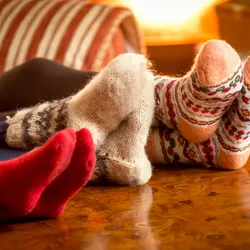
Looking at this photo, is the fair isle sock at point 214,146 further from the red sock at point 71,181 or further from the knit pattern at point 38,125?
the red sock at point 71,181

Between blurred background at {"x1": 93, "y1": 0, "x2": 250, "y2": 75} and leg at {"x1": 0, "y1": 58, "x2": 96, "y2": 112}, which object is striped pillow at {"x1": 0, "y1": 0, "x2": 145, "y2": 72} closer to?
leg at {"x1": 0, "y1": 58, "x2": 96, "y2": 112}

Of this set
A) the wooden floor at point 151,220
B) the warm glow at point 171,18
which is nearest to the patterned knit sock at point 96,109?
the wooden floor at point 151,220

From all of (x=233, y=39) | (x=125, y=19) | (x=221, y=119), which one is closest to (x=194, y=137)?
(x=221, y=119)

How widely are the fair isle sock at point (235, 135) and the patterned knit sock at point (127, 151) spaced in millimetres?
139

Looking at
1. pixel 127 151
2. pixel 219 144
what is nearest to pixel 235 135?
pixel 219 144

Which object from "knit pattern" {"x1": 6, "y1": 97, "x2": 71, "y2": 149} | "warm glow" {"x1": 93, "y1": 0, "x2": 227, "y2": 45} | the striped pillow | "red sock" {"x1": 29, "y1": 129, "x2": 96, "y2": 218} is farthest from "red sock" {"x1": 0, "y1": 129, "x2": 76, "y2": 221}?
"warm glow" {"x1": 93, "y1": 0, "x2": 227, "y2": 45}

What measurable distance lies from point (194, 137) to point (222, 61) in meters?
0.15

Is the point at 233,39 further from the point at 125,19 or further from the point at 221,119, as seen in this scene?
the point at 221,119

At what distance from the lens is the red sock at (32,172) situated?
636mm

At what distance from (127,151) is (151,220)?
171 millimetres

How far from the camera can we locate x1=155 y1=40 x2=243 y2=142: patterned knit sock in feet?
2.73

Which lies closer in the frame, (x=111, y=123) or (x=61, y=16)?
(x=111, y=123)

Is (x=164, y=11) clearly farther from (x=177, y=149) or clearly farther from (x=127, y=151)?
(x=127, y=151)

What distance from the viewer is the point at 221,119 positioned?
3.12 ft
